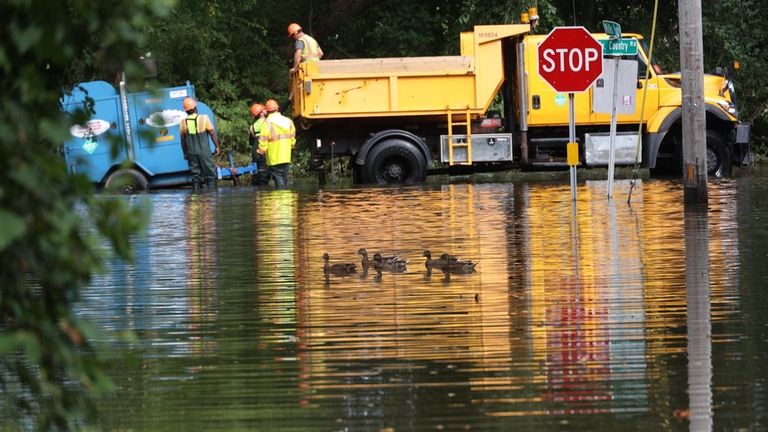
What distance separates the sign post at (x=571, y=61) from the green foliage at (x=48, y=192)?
52.2ft

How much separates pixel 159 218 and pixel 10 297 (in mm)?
17793

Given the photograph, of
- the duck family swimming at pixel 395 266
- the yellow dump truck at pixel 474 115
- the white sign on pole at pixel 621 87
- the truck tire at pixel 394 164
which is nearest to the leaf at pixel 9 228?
the duck family swimming at pixel 395 266

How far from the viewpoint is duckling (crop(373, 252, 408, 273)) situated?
12516mm

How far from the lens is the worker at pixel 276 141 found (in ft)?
101

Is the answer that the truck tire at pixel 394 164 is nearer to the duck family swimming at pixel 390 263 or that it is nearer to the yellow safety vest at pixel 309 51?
the yellow safety vest at pixel 309 51

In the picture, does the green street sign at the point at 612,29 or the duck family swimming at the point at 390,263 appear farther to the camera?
the green street sign at the point at 612,29

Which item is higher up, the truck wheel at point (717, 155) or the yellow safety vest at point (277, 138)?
the yellow safety vest at point (277, 138)

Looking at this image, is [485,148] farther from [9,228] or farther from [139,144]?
[9,228]

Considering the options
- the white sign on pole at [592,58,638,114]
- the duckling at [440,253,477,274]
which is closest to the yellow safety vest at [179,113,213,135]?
the white sign on pole at [592,58,638,114]

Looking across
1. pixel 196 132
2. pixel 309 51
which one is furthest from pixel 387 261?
pixel 196 132

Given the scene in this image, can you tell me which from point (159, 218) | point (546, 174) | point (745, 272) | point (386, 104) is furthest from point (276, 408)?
point (546, 174)

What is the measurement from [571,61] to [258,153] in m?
12.7

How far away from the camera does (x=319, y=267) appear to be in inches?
526

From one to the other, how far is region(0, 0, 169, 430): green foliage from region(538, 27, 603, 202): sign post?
15.9 metres
